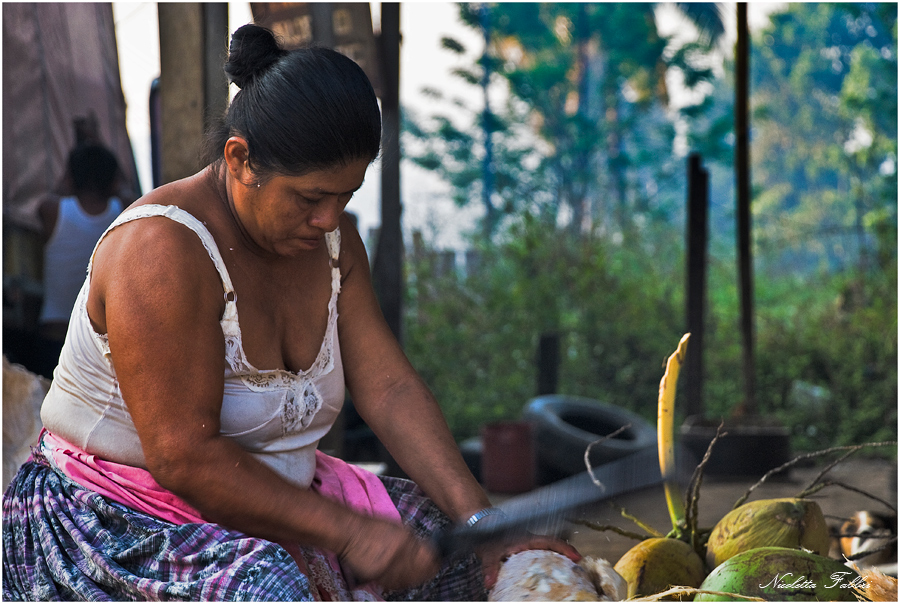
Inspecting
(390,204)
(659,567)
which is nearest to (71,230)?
(390,204)

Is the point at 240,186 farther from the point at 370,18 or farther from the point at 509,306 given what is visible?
the point at 509,306

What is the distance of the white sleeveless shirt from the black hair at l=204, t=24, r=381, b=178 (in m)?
0.21

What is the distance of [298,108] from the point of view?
4.63 feet

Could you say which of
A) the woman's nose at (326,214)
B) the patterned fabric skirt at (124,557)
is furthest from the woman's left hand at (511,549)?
the woman's nose at (326,214)

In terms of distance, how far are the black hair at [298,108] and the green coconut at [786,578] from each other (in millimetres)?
1116

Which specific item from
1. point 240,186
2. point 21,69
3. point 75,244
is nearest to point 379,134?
point 240,186

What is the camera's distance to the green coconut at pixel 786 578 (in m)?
1.49

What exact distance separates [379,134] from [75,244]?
3.12 m

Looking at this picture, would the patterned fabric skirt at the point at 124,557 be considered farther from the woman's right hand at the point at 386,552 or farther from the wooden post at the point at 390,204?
the wooden post at the point at 390,204

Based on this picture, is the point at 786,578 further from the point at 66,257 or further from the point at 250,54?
the point at 66,257

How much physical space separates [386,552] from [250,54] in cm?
99

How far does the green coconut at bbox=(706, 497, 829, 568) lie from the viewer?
1.79 metres

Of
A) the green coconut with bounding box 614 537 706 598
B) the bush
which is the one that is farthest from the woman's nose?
the bush

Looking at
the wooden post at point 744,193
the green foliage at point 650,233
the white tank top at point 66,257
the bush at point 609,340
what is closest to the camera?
the white tank top at point 66,257
